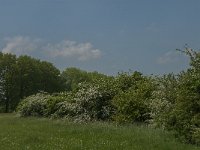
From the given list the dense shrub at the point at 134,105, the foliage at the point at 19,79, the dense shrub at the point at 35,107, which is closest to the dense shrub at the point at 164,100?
the dense shrub at the point at 134,105

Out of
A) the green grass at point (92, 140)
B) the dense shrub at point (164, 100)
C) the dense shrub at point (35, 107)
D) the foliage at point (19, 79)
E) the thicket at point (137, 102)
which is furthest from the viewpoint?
the foliage at point (19, 79)

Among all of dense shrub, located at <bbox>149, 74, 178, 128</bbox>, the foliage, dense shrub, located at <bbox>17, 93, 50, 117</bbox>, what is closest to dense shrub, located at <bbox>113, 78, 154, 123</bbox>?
dense shrub, located at <bbox>149, 74, 178, 128</bbox>

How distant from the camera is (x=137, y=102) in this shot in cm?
2959

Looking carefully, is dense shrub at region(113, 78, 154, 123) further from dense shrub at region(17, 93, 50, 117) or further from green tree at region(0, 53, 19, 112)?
green tree at region(0, 53, 19, 112)

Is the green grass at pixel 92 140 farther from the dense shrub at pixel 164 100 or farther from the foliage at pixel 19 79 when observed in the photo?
the foliage at pixel 19 79

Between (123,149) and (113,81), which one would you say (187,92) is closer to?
(123,149)

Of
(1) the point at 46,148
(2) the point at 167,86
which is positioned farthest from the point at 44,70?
(1) the point at 46,148

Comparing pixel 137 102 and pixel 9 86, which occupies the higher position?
pixel 9 86

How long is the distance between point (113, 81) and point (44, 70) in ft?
231

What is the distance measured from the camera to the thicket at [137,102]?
20016mm

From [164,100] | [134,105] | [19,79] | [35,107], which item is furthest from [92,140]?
[19,79]

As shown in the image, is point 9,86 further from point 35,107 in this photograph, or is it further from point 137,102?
point 137,102

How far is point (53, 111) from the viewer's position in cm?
3894

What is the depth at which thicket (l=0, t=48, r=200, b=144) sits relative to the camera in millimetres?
20016
